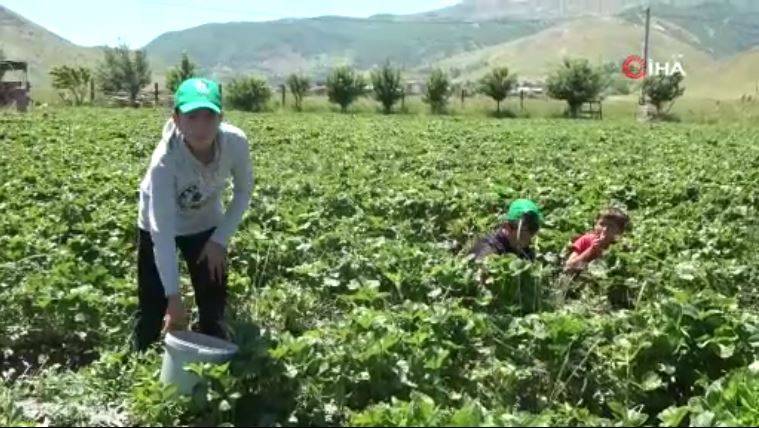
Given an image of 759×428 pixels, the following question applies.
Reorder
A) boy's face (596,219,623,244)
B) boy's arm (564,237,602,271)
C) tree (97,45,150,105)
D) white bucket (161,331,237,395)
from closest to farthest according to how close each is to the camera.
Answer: white bucket (161,331,237,395) < boy's arm (564,237,602,271) < boy's face (596,219,623,244) < tree (97,45,150,105)

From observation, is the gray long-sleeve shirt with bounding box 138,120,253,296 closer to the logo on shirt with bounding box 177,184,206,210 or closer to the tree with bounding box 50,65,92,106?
the logo on shirt with bounding box 177,184,206,210

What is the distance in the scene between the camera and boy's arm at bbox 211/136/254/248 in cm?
405

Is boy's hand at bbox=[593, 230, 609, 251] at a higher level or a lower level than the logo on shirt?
lower

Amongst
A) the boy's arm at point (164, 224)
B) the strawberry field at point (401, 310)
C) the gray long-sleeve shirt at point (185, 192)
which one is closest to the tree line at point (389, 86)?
the strawberry field at point (401, 310)

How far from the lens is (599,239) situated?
6.44 meters

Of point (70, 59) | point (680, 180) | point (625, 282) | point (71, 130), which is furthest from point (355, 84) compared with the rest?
point (70, 59)

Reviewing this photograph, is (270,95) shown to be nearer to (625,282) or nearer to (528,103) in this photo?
(528,103)

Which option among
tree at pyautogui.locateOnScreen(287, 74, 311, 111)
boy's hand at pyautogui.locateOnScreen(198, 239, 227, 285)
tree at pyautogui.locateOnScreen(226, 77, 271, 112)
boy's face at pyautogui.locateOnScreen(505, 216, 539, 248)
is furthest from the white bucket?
tree at pyautogui.locateOnScreen(287, 74, 311, 111)

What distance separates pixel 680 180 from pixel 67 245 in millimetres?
6830

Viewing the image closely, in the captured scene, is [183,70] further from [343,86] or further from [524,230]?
[524,230]

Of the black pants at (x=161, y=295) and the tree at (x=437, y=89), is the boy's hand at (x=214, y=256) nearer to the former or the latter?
the black pants at (x=161, y=295)

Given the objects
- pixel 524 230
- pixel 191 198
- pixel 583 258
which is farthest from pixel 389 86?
pixel 191 198

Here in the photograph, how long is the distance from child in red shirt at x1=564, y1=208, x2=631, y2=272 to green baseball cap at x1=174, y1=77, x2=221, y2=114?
330 centimetres

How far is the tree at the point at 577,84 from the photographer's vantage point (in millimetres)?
47875
